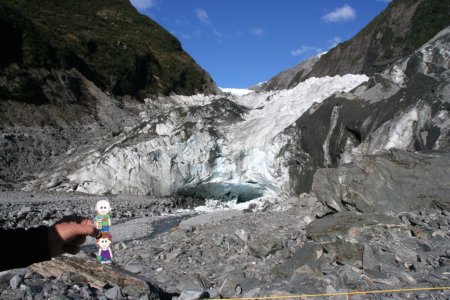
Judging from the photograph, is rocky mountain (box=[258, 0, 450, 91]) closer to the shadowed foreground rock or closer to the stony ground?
the stony ground

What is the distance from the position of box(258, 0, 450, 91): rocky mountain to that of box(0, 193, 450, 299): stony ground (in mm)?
49007

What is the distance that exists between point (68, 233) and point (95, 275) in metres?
5.38

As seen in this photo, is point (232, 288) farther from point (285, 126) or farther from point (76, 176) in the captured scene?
point (76, 176)

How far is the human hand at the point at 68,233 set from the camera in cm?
169

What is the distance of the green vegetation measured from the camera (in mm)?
31625

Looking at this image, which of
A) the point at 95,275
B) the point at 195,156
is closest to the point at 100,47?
the point at 195,156

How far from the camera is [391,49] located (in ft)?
198

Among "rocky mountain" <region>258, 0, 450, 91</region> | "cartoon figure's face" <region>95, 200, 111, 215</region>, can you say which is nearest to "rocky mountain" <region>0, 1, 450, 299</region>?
"cartoon figure's face" <region>95, 200, 111, 215</region>

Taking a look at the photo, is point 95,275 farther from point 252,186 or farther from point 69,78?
Result: point 69,78

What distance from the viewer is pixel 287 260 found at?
8.21 metres

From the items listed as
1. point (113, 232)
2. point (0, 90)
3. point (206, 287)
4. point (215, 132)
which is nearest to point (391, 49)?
point (215, 132)

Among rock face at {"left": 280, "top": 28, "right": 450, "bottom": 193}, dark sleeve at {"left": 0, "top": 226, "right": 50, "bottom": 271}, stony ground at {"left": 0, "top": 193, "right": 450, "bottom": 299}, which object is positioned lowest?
stony ground at {"left": 0, "top": 193, "right": 450, "bottom": 299}

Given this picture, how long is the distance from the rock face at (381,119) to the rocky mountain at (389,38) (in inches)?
1556

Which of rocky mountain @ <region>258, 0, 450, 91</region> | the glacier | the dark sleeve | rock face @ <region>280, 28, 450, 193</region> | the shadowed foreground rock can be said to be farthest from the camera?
rocky mountain @ <region>258, 0, 450, 91</region>
